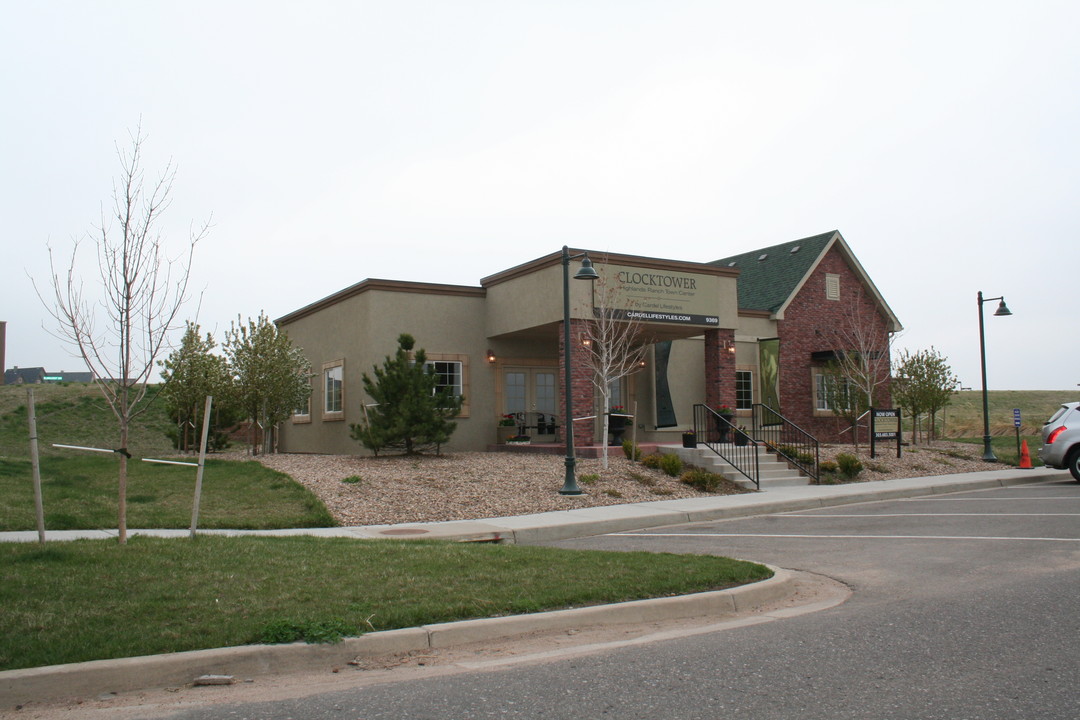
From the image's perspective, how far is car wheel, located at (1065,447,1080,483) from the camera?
62.5ft

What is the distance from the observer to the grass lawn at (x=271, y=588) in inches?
233

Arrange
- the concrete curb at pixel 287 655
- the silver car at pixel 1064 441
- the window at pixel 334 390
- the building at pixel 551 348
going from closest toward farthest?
the concrete curb at pixel 287 655
the silver car at pixel 1064 441
the building at pixel 551 348
the window at pixel 334 390

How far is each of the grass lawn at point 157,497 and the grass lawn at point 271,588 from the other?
360 cm

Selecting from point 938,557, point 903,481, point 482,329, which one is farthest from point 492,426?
point 938,557

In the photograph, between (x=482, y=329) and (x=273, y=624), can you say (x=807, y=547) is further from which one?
(x=482, y=329)

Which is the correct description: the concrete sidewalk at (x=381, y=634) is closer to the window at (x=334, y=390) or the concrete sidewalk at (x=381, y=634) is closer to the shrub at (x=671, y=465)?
the shrub at (x=671, y=465)

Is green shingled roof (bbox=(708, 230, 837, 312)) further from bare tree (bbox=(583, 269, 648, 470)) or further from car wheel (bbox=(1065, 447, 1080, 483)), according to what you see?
car wheel (bbox=(1065, 447, 1080, 483))

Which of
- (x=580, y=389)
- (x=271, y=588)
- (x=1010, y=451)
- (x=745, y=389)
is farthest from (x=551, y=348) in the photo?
(x=271, y=588)

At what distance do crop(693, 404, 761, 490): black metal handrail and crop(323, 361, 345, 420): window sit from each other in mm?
9214

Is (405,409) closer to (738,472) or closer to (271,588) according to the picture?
(738,472)

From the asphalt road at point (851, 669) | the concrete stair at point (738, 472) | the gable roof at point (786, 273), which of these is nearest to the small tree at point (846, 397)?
the gable roof at point (786, 273)

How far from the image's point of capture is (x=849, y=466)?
19.7 meters

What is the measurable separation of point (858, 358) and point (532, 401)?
10.8 meters

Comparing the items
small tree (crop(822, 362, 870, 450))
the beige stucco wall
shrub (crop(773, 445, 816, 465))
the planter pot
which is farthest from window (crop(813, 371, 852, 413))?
the beige stucco wall
